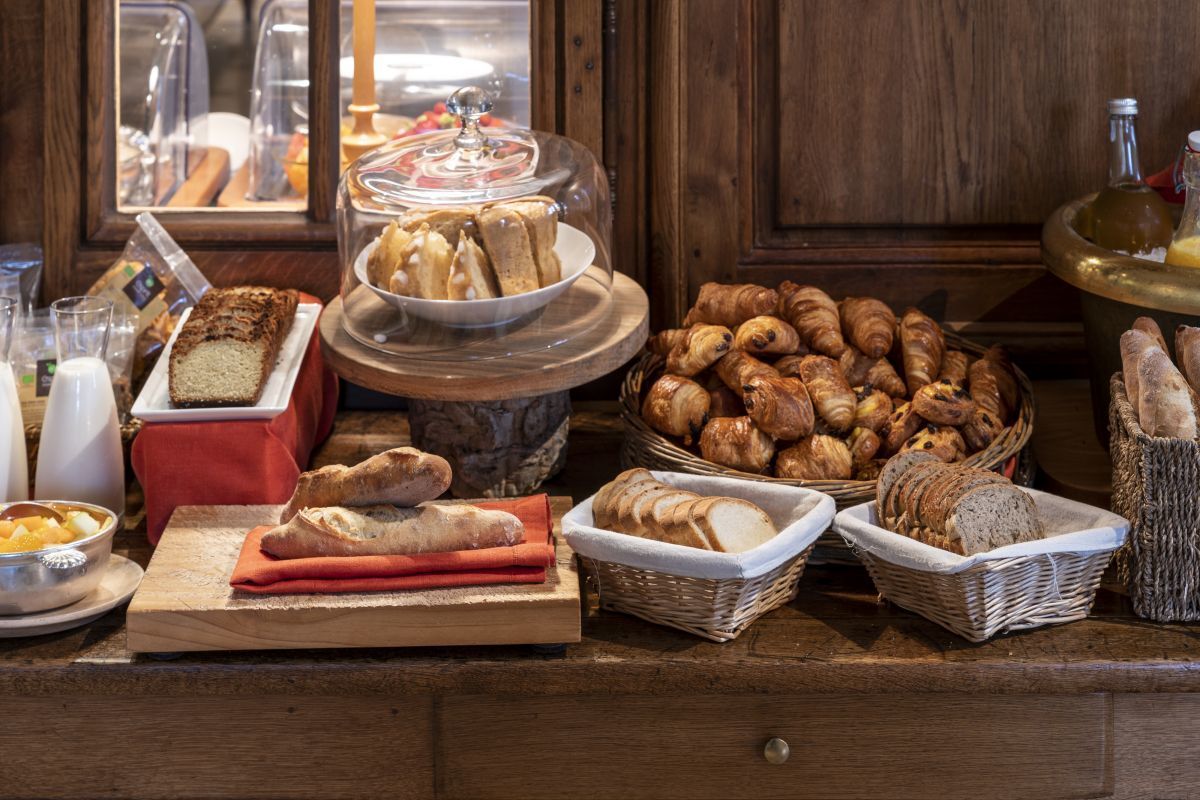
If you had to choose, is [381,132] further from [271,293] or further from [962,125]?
[962,125]

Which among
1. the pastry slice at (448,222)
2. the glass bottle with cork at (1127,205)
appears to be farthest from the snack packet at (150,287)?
the glass bottle with cork at (1127,205)

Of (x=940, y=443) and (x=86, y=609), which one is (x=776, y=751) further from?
(x=86, y=609)

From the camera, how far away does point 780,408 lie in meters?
1.73

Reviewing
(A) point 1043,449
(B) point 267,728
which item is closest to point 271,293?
(B) point 267,728

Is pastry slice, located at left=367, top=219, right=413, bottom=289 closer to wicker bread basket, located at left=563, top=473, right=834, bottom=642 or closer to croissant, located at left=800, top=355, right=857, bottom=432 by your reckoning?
wicker bread basket, located at left=563, top=473, right=834, bottom=642

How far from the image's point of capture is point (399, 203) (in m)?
1.91

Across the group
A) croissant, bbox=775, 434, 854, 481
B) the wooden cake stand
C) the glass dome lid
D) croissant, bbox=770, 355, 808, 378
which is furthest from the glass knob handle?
croissant, bbox=775, 434, 854, 481

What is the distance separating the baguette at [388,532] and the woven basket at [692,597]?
0.12m

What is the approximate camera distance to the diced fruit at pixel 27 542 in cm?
153

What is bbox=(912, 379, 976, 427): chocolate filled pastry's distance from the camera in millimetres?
1755

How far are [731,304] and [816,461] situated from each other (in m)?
0.32

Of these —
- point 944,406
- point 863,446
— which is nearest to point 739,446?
point 863,446

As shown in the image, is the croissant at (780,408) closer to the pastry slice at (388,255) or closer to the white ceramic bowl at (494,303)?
the white ceramic bowl at (494,303)

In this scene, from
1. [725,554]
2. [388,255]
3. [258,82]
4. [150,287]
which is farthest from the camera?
[258,82]
